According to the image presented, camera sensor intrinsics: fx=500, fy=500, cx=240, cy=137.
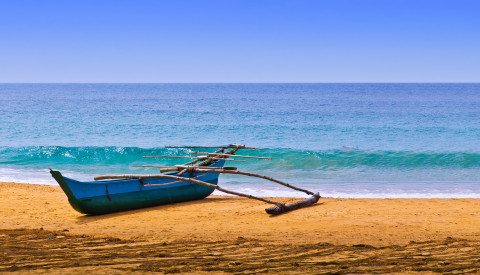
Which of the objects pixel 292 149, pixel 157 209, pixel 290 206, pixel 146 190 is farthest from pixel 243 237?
pixel 292 149

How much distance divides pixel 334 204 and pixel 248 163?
29.8 ft

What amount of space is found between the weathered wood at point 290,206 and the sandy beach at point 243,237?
0.52ft

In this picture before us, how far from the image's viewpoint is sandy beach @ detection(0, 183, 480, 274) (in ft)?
20.3

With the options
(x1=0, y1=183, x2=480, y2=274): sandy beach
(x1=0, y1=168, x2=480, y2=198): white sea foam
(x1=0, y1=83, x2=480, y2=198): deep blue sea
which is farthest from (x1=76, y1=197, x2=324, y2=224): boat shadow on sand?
(x1=0, y1=83, x2=480, y2=198): deep blue sea

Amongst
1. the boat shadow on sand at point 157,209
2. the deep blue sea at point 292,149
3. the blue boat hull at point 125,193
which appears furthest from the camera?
the deep blue sea at point 292,149

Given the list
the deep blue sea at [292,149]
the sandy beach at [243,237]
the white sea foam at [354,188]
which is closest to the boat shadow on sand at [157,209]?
the sandy beach at [243,237]

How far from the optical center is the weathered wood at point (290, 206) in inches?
414

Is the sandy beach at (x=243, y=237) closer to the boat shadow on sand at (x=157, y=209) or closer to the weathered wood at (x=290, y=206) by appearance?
the boat shadow on sand at (x=157, y=209)

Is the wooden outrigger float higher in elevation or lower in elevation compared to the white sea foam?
higher

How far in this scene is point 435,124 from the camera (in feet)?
116

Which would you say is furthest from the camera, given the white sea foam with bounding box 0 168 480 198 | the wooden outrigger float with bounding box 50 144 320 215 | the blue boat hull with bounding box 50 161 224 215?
the white sea foam with bounding box 0 168 480 198

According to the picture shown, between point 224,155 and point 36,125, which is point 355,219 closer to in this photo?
point 224,155

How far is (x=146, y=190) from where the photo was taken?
1139 centimetres

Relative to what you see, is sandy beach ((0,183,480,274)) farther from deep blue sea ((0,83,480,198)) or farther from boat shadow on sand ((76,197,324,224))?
deep blue sea ((0,83,480,198))
